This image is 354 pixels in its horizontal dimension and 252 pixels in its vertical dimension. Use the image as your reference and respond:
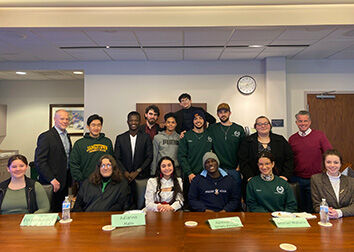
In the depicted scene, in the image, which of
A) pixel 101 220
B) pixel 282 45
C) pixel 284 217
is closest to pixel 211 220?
pixel 284 217

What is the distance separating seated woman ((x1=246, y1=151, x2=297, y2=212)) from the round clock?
2422 mm

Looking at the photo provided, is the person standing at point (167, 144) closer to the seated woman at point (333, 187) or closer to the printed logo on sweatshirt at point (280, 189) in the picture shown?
the printed logo on sweatshirt at point (280, 189)

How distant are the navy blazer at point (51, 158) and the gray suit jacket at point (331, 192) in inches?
100

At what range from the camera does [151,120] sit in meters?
3.10

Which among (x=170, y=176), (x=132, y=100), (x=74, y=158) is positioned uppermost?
(x=132, y=100)

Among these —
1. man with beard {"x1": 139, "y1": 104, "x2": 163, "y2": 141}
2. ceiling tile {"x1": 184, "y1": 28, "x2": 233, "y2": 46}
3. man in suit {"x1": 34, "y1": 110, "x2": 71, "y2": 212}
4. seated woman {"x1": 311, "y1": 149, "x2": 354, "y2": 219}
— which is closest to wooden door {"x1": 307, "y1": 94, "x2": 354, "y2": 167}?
ceiling tile {"x1": 184, "y1": 28, "x2": 233, "y2": 46}

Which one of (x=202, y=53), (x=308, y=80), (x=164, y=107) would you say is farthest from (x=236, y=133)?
(x=308, y=80)

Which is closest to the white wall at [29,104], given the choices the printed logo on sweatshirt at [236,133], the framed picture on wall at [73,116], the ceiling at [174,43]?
the framed picture on wall at [73,116]

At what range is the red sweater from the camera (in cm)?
266

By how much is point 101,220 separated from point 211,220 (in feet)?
2.48

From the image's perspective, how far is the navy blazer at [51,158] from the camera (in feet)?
8.38

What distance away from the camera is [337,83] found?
4.47 metres

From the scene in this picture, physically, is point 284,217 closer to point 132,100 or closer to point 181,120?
point 181,120

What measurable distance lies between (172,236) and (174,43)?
2803 millimetres
